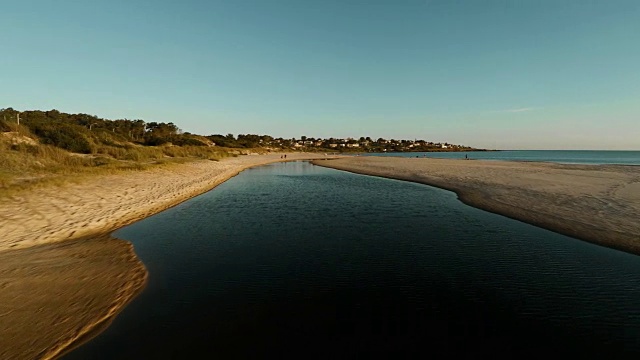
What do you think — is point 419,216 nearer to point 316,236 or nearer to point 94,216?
point 316,236

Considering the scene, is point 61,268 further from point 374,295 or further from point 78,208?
point 374,295

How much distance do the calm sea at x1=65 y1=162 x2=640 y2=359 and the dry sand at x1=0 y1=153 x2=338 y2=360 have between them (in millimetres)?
637

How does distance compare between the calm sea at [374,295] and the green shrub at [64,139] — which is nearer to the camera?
the calm sea at [374,295]

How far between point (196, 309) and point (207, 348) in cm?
176

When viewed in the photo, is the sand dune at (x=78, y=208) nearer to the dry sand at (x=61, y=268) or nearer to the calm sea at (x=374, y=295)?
the dry sand at (x=61, y=268)

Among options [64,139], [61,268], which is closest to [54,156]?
[64,139]

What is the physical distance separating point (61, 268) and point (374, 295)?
9.81 meters

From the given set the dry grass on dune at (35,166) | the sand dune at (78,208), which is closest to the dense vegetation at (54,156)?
the dry grass on dune at (35,166)

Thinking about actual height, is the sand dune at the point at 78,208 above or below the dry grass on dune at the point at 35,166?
below

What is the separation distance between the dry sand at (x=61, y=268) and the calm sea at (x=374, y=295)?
0.64 meters

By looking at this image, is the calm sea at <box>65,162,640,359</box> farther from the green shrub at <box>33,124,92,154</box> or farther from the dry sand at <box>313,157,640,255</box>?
the green shrub at <box>33,124,92,154</box>

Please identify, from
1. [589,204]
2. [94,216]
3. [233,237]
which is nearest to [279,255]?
[233,237]

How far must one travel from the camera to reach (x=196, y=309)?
7516 millimetres

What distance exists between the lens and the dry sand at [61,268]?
20.6ft
